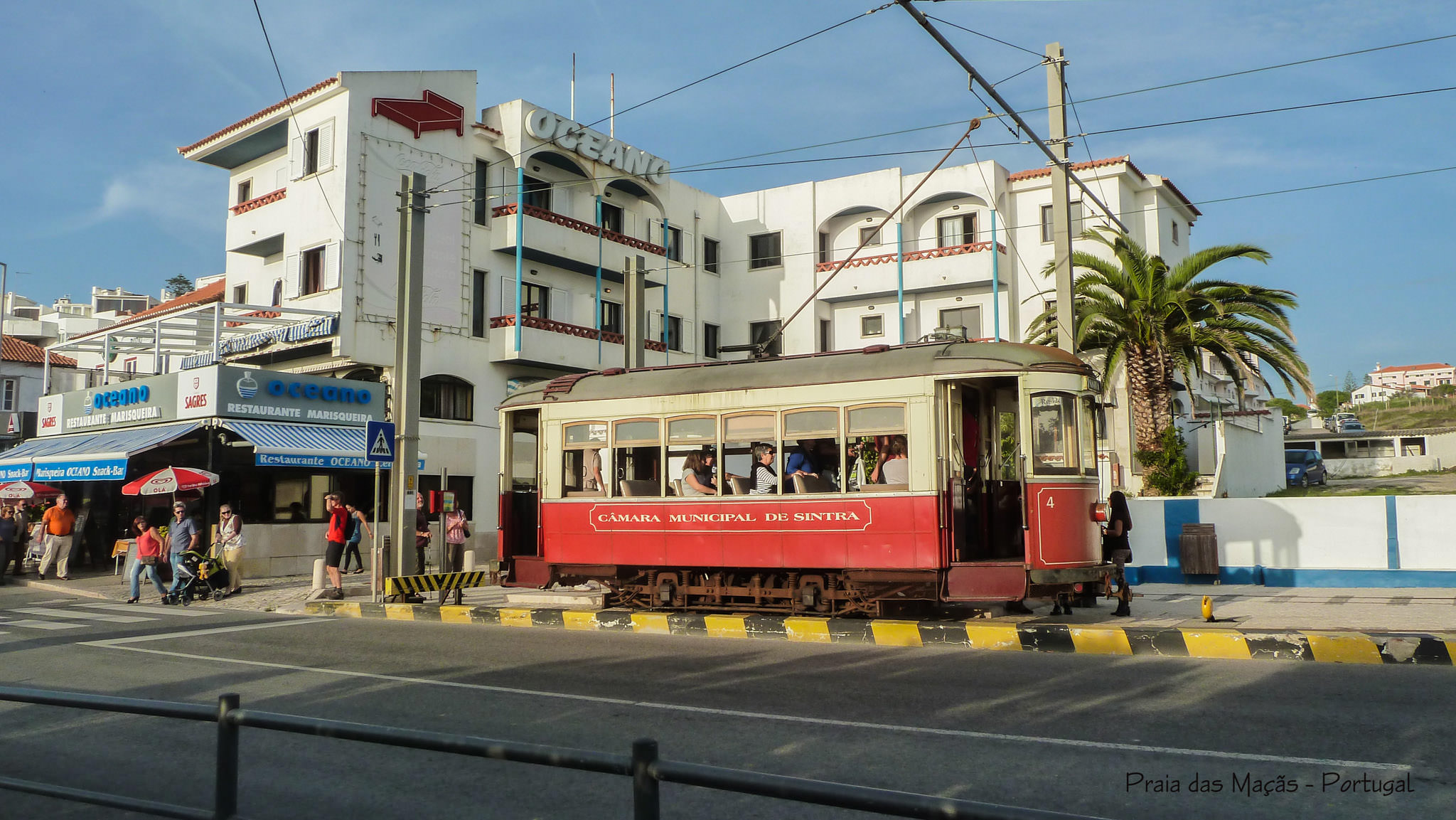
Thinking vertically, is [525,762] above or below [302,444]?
below

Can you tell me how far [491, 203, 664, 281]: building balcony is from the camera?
30219mm

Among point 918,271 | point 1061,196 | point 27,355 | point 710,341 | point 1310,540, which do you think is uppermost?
point 27,355

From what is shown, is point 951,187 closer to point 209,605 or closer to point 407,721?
point 209,605

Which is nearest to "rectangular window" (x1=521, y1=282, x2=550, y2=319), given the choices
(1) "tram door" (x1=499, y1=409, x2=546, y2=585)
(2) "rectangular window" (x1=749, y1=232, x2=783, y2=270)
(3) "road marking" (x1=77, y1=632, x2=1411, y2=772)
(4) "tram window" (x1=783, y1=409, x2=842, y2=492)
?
(2) "rectangular window" (x1=749, y1=232, x2=783, y2=270)

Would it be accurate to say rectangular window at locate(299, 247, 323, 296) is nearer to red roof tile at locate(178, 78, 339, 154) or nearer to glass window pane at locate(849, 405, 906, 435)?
red roof tile at locate(178, 78, 339, 154)

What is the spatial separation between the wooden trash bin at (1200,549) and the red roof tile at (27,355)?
5309 centimetres

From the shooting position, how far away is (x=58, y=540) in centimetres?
2311

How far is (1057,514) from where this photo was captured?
11.7 metres

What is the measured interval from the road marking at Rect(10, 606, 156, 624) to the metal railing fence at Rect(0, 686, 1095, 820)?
12223mm

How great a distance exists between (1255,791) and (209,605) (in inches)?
674

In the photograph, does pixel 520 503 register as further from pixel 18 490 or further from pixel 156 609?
pixel 18 490

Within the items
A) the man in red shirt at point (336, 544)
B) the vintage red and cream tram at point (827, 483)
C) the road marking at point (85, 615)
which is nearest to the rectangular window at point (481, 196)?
the man in red shirt at point (336, 544)

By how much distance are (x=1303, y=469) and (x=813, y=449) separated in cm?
2904

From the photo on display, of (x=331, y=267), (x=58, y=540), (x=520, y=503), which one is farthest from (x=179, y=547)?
(x=331, y=267)
